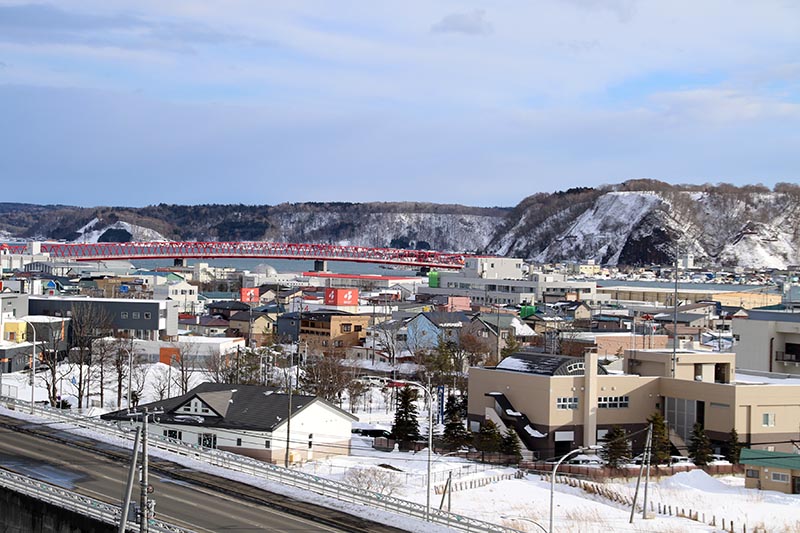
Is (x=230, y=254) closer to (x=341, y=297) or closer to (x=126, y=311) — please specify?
(x=341, y=297)

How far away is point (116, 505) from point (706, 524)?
432 inches

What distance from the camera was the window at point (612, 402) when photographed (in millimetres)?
26469

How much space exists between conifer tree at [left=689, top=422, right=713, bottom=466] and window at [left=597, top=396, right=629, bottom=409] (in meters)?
2.28

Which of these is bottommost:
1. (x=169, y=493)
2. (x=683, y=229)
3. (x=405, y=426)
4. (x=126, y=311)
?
(x=405, y=426)

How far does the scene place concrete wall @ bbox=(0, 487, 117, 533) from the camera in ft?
41.4

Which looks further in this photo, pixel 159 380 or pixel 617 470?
pixel 159 380

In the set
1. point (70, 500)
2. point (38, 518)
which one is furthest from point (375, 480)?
point (70, 500)

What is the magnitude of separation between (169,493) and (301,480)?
6.75ft

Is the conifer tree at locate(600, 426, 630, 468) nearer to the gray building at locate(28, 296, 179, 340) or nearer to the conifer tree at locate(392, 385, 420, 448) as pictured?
the conifer tree at locate(392, 385, 420, 448)

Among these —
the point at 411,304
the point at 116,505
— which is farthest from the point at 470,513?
the point at 411,304

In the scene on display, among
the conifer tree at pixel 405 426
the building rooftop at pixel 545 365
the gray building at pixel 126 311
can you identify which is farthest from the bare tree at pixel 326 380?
the gray building at pixel 126 311

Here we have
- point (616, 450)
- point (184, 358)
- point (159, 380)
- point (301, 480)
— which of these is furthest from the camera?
point (184, 358)

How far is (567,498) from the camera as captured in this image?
68.5 feet

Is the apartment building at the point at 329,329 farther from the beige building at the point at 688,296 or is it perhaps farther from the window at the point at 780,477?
the beige building at the point at 688,296
